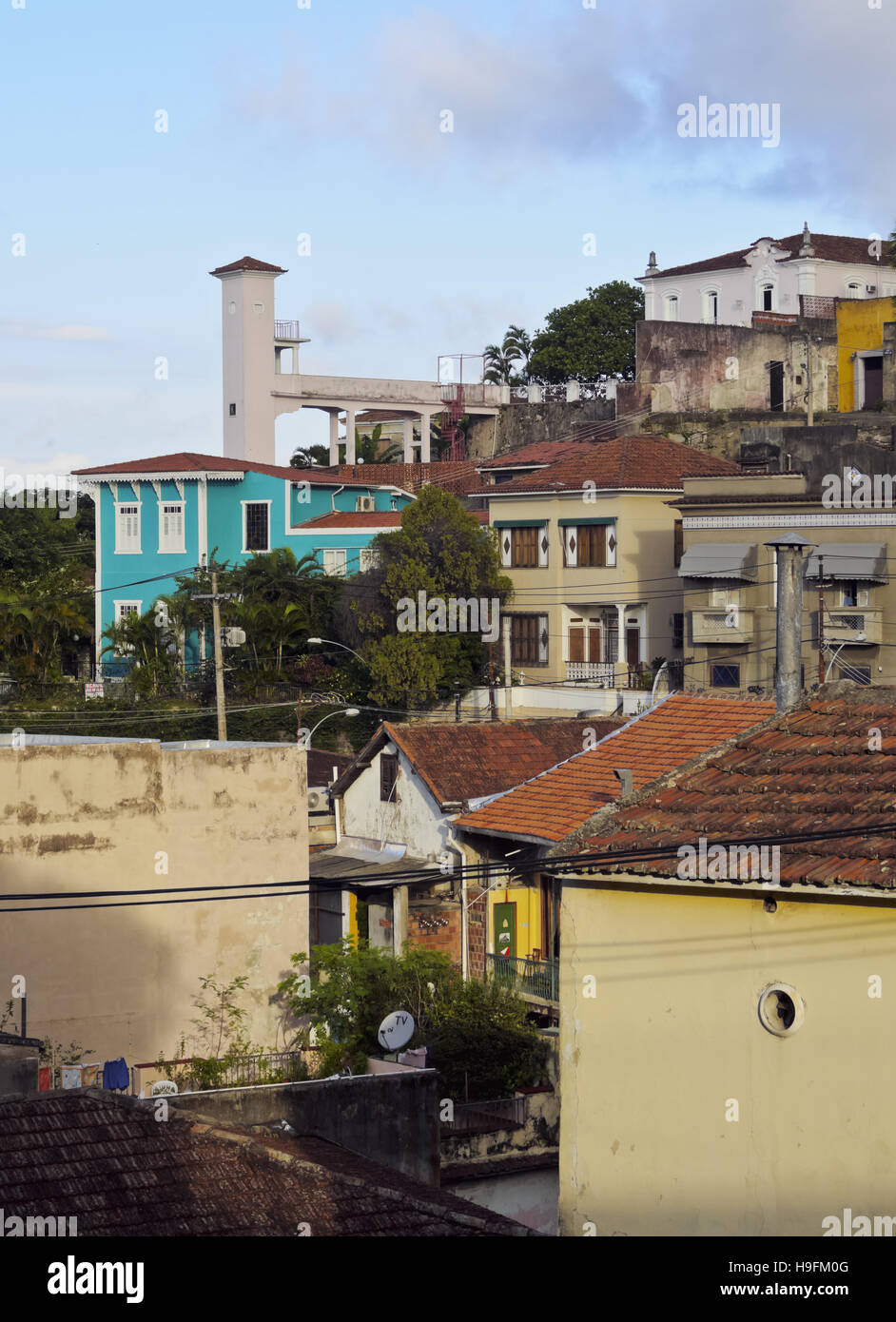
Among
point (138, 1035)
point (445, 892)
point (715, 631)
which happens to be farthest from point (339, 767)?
point (138, 1035)

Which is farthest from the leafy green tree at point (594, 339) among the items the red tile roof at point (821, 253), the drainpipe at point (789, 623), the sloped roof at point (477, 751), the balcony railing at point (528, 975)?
the drainpipe at point (789, 623)

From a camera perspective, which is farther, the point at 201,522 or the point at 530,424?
the point at 530,424

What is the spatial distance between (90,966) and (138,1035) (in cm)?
124

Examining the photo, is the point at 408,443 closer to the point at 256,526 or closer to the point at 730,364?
the point at 256,526

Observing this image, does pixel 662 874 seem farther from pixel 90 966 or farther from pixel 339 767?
pixel 339 767

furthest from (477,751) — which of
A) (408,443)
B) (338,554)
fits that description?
(408,443)

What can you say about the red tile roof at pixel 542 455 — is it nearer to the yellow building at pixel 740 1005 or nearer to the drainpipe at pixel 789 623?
the drainpipe at pixel 789 623

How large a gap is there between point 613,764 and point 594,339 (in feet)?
188

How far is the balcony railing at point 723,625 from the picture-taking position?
44.2 m

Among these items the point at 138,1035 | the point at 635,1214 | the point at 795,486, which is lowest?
the point at 138,1035

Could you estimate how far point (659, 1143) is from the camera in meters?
10.4

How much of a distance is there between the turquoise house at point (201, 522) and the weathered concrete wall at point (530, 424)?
11.4 meters

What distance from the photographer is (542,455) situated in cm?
5788
